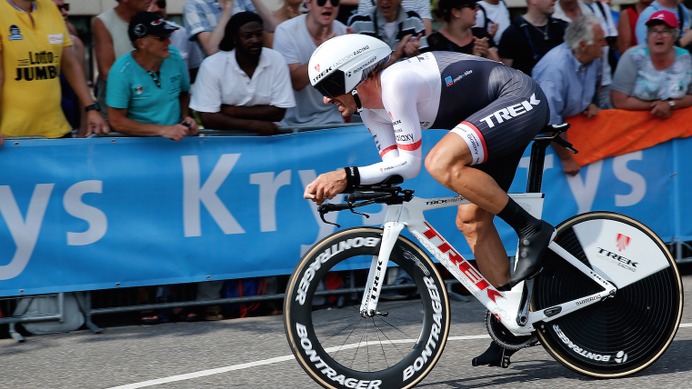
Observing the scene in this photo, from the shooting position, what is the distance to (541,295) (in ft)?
17.6

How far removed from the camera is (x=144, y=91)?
24.7 ft

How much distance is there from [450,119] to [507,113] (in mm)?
301

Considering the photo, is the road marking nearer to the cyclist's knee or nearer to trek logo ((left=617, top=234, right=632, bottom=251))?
the cyclist's knee

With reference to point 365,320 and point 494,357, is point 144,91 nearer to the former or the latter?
point 365,320

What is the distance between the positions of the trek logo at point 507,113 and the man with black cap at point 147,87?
2969 millimetres

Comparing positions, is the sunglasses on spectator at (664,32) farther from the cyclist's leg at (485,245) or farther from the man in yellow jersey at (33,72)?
the man in yellow jersey at (33,72)

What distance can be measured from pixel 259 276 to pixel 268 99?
1311 millimetres

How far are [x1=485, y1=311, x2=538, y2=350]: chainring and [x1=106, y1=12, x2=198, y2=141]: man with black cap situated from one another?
2.92 metres

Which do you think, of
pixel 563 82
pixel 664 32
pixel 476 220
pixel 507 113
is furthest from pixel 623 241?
pixel 664 32

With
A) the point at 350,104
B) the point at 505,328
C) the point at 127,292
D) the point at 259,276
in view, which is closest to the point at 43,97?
the point at 127,292

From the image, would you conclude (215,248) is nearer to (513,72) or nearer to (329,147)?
(329,147)

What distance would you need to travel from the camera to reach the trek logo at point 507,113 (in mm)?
5016

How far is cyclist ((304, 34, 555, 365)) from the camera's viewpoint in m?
4.85

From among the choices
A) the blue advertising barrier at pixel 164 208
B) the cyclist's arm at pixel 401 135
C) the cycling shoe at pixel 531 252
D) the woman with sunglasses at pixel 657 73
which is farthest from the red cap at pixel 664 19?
the cyclist's arm at pixel 401 135
